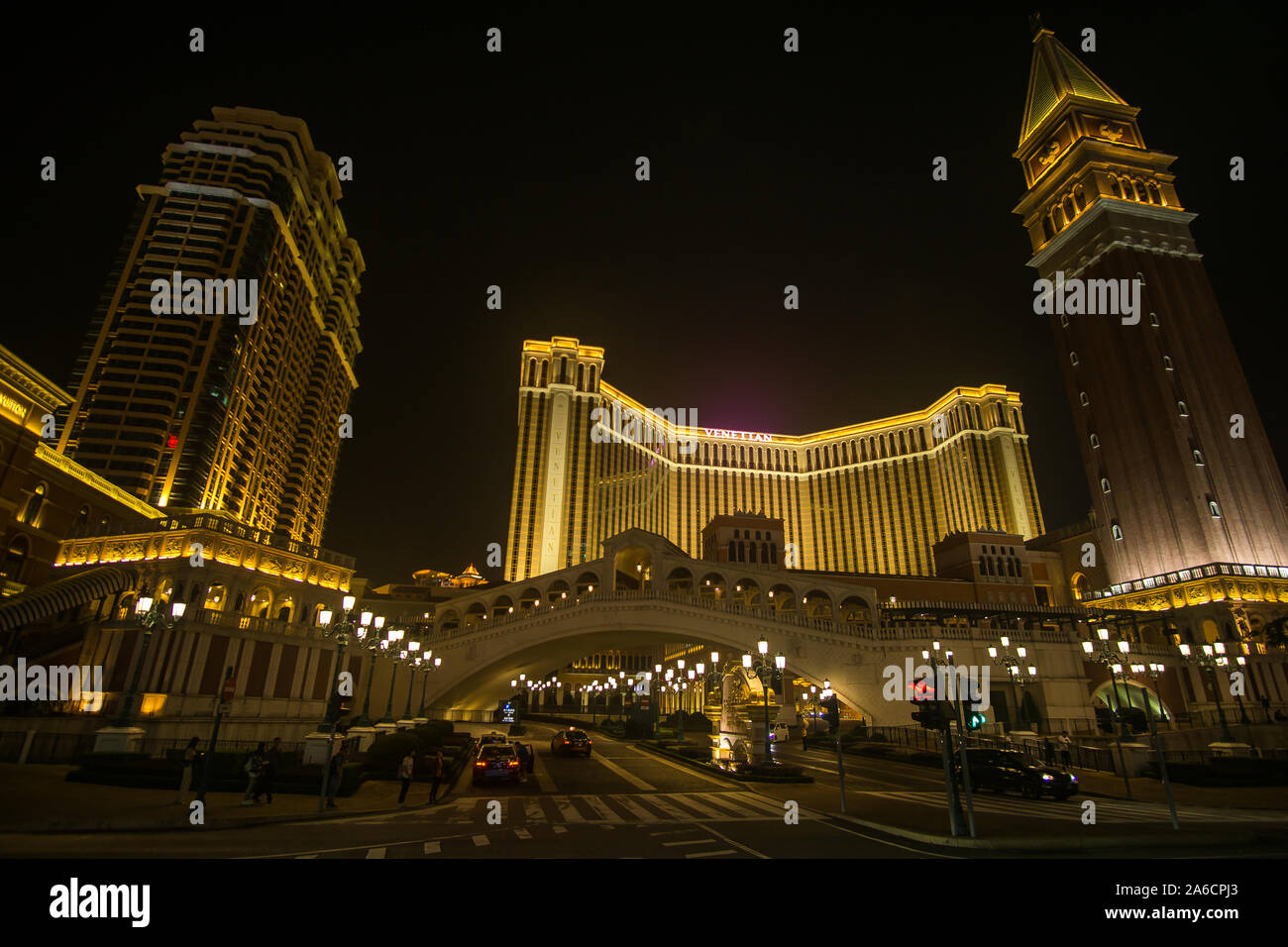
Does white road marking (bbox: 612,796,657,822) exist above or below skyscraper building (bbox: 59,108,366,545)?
below

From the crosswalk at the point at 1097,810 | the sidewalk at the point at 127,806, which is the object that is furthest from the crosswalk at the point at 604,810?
the crosswalk at the point at 1097,810

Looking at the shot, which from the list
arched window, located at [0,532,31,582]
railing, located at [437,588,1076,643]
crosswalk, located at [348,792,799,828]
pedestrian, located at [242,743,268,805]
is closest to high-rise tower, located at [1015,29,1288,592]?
railing, located at [437,588,1076,643]

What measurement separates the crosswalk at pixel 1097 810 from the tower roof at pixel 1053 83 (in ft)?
287

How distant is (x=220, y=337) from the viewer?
7325 centimetres

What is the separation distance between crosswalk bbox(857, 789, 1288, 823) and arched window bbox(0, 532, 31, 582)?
43.6 meters

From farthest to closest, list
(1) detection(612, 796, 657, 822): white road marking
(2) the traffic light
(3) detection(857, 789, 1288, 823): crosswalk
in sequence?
(3) detection(857, 789, 1288, 823): crosswalk, (1) detection(612, 796, 657, 822): white road marking, (2) the traffic light

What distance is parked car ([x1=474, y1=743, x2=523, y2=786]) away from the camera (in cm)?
2122

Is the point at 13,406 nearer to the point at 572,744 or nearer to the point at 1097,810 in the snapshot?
the point at 572,744

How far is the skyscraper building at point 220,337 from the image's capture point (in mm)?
67250

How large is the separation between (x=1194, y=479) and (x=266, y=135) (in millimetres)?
114025

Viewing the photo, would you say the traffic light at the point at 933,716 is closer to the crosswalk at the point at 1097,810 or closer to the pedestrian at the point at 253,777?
the crosswalk at the point at 1097,810

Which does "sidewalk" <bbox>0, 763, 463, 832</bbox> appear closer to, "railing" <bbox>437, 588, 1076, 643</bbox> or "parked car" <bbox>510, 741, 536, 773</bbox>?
"parked car" <bbox>510, 741, 536, 773</bbox>
